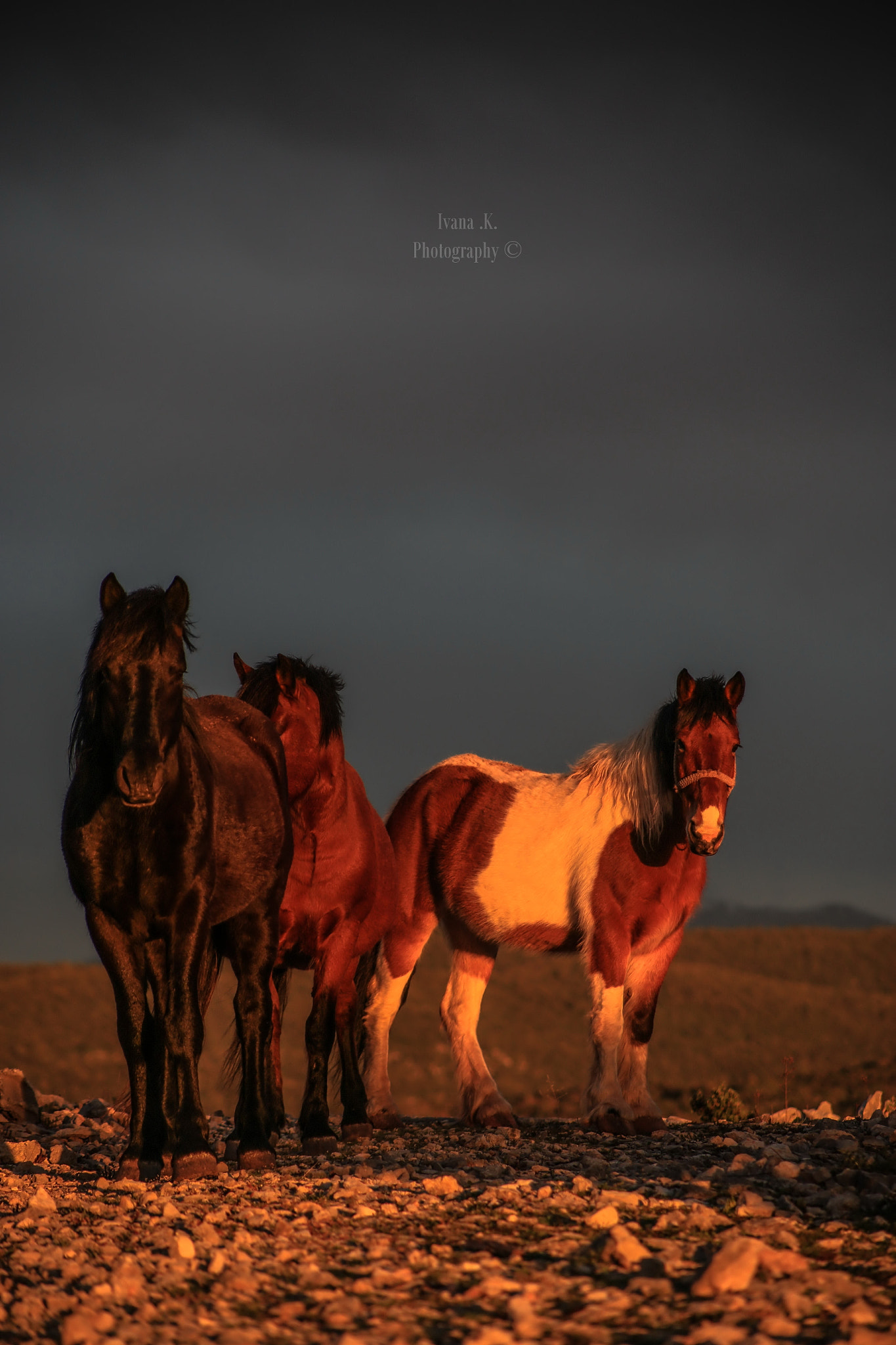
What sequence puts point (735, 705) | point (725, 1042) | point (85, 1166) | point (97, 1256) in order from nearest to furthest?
point (97, 1256), point (85, 1166), point (735, 705), point (725, 1042)

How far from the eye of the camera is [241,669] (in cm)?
922

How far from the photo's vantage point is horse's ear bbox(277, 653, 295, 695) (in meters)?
8.43

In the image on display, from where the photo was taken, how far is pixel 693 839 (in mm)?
8055

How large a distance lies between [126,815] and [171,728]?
477 millimetres

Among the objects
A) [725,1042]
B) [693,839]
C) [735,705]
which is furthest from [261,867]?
[725,1042]

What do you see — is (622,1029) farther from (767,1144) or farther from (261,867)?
(261,867)

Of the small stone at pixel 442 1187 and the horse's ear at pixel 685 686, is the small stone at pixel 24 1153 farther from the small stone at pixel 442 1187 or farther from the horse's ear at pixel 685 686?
the horse's ear at pixel 685 686

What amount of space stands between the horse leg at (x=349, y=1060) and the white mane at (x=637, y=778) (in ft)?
7.56

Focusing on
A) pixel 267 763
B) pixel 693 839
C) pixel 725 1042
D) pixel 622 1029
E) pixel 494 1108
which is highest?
pixel 267 763

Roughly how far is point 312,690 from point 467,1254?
4.96 m

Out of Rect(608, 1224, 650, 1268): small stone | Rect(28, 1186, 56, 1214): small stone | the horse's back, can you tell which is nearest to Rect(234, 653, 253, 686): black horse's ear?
the horse's back

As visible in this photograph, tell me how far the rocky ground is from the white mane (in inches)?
109

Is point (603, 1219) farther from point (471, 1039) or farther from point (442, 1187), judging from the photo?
point (471, 1039)

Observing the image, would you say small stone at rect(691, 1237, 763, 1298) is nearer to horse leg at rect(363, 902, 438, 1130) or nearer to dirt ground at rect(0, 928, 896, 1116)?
horse leg at rect(363, 902, 438, 1130)
